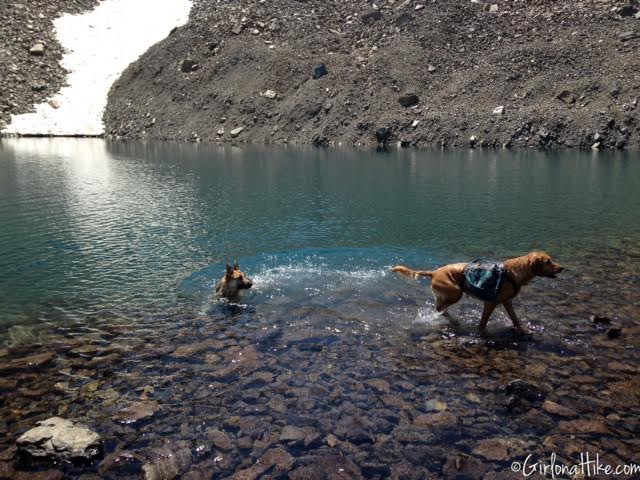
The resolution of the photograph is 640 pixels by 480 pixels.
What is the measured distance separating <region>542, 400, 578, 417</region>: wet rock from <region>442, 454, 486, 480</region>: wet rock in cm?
222

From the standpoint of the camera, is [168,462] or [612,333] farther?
[612,333]

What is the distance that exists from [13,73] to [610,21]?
9955cm

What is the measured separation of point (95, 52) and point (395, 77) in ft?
225

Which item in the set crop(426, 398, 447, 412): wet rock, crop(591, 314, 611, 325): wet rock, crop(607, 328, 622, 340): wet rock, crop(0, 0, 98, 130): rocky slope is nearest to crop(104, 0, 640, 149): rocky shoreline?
crop(0, 0, 98, 130): rocky slope

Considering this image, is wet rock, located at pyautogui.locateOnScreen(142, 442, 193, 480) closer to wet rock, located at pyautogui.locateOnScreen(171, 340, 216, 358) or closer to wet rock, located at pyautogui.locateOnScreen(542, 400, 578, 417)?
wet rock, located at pyautogui.locateOnScreen(171, 340, 216, 358)

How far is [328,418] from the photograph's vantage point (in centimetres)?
939

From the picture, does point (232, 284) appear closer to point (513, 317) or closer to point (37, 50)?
point (513, 317)

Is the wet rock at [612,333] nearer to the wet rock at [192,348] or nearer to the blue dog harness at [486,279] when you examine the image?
the blue dog harness at [486,279]

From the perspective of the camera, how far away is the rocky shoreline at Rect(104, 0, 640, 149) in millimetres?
66688

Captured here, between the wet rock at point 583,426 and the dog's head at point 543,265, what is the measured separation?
3.82 m

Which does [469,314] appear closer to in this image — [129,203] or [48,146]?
[129,203]

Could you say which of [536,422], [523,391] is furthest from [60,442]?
[523,391]

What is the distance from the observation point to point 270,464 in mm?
8172

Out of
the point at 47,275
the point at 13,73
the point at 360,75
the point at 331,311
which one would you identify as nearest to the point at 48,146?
the point at 13,73
